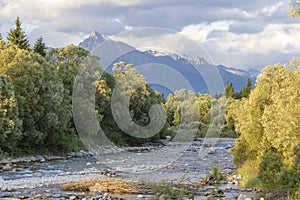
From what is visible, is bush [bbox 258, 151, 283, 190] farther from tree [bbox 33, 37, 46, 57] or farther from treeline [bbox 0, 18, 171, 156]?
tree [bbox 33, 37, 46, 57]

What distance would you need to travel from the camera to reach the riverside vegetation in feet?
79.8

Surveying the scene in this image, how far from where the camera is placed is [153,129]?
9038 cm

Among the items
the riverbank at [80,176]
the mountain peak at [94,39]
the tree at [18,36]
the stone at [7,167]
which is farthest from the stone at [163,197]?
the tree at [18,36]

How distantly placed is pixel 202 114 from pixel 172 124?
36.3ft

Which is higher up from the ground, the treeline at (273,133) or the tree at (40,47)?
the tree at (40,47)

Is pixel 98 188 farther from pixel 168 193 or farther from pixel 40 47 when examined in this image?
pixel 40 47

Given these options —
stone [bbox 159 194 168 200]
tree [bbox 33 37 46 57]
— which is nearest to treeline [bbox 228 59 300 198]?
stone [bbox 159 194 168 200]

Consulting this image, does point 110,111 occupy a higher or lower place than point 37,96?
lower

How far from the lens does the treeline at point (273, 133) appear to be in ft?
76.2

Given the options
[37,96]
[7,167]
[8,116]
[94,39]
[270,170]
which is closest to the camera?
[270,170]

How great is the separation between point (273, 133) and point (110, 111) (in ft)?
164

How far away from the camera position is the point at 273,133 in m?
27.3

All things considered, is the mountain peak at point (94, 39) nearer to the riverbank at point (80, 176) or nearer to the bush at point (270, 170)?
the riverbank at point (80, 176)

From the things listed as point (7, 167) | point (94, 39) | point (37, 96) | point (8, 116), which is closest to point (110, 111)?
point (37, 96)
